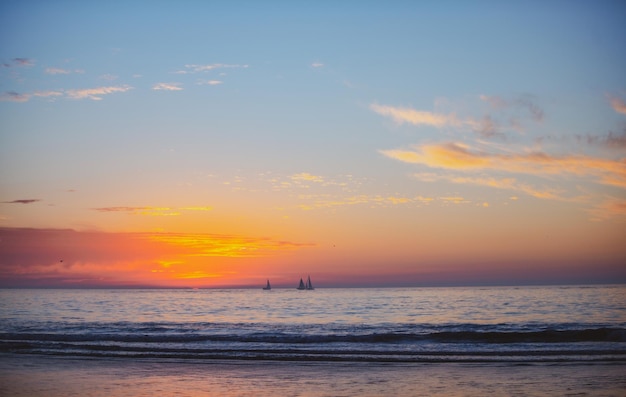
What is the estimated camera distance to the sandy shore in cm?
1480

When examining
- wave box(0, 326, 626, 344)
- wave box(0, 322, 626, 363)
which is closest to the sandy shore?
wave box(0, 322, 626, 363)

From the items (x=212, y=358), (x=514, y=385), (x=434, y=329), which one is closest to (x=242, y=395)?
(x=514, y=385)

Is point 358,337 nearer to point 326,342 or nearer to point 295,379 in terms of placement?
point 326,342

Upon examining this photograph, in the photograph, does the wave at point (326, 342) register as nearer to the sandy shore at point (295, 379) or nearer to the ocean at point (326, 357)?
the ocean at point (326, 357)

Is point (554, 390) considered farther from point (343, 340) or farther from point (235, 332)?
point (235, 332)

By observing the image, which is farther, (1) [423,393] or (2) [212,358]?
(2) [212,358]

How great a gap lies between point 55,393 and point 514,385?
12.0 m

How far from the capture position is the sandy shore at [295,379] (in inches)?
583

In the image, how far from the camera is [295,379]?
17.2 m

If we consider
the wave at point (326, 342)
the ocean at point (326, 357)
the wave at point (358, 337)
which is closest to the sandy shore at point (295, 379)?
the ocean at point (326, 357)

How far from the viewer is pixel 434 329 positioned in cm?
3841

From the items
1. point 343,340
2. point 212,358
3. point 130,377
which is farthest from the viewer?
point 343,340

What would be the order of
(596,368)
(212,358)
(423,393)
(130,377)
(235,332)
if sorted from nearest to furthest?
(423,393)
(130,377)
(596,368)
(212,358)
(235,332)

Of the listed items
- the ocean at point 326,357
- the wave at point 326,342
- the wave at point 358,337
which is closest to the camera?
the ocean at point 326,357
